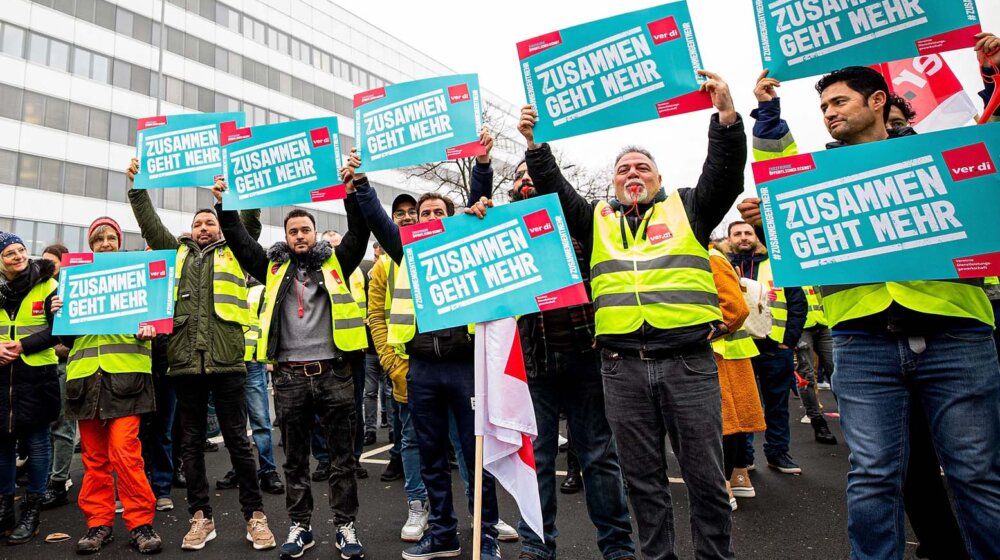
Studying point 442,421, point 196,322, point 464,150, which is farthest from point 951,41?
point 196,322

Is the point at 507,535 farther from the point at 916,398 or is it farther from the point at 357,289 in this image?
the point at 916,398

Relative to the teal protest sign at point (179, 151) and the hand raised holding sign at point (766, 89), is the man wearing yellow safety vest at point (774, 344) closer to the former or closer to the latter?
the hand raised holding sign at point (766, 89)

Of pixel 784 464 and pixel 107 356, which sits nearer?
pixel 107 356

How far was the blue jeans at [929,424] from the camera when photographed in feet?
6.93

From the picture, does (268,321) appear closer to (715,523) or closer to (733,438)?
(715,523)

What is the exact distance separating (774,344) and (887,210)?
3.63m

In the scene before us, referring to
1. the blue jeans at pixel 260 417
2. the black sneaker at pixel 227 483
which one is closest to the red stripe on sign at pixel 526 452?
the blue jeans at pixel 260 417

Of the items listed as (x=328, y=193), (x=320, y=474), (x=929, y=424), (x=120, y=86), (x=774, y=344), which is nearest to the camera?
(x=929, y=424)

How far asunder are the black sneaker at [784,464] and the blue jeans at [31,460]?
20.8ft

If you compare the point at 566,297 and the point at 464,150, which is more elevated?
the point at 464,150

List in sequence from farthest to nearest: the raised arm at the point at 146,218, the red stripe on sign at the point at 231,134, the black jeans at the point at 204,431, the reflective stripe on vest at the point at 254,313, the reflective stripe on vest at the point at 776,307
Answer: the reflective stripe on vest at the point at 254,313 < the reflective stripe on vest at the point at 776,307 < the raised arm at the point at 146,218 < the red stripe on sign at the point at 231,134 < the black jeans at the point at 204,431

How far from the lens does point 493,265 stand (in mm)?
2994

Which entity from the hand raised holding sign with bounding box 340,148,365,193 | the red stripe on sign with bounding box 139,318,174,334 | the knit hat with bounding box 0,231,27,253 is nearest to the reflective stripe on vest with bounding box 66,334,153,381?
the red stripe on sign with bounding box 139,318,174,334

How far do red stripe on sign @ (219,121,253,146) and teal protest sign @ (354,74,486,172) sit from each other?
1011 millimetres
